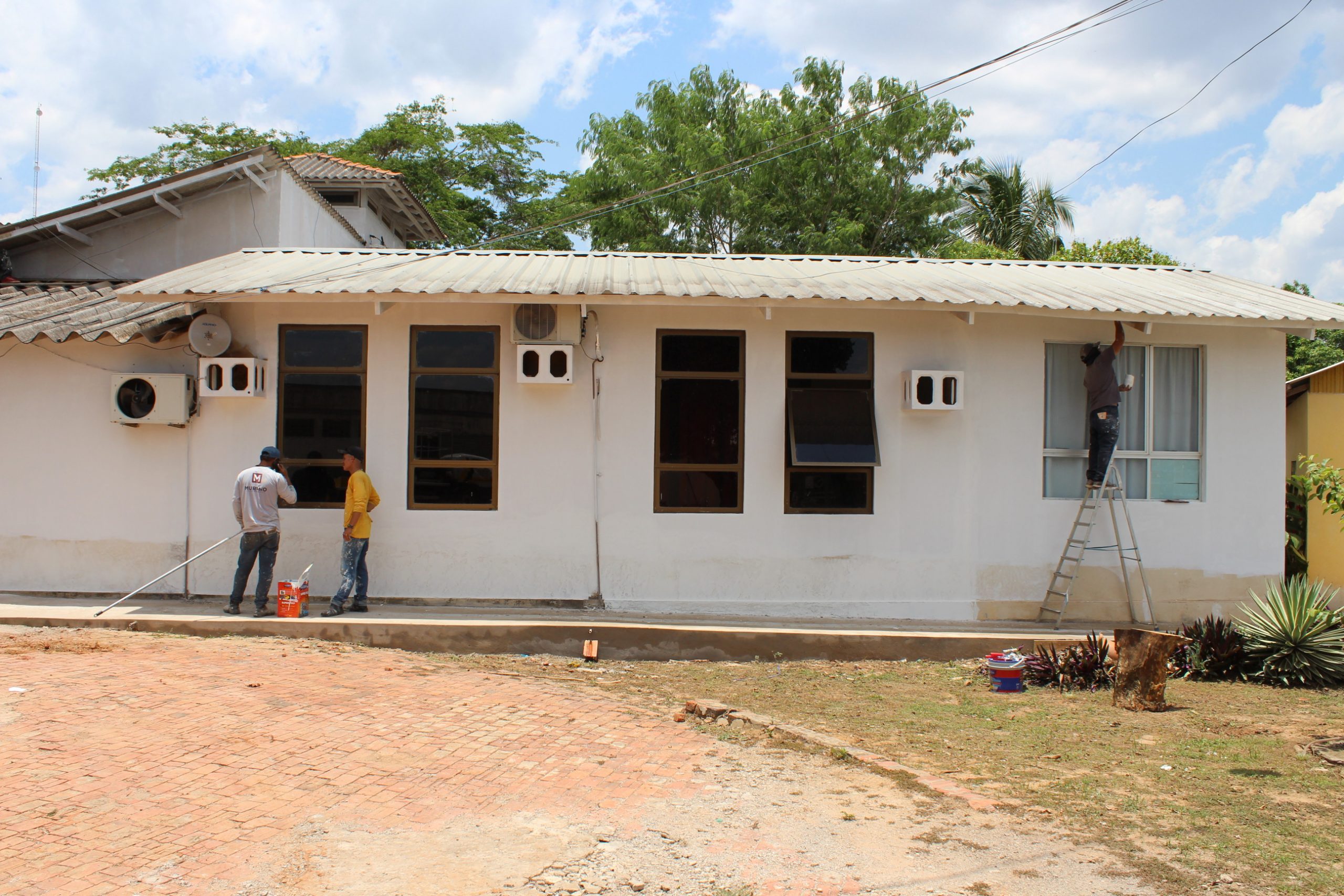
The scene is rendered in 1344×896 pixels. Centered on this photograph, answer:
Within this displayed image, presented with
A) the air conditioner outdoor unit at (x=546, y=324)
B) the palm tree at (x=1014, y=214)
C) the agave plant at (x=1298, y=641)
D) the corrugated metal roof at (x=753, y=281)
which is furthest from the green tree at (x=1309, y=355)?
the air conditioner outdoor unit at (x=546, y=324)

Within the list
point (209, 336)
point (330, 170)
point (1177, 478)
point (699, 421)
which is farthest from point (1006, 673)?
point (330, 170)

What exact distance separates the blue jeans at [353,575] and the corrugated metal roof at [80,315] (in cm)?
274

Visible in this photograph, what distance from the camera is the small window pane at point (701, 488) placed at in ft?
30.8

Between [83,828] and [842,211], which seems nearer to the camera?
[83,828]

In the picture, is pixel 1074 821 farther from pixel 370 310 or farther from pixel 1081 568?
pixel 370 310

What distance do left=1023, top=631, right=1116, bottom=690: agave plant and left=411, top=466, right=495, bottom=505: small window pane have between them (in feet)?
16.7

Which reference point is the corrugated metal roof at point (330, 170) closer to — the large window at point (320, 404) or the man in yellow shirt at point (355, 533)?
the large window at point (320, 404)

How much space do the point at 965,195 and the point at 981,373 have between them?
73.7 ft

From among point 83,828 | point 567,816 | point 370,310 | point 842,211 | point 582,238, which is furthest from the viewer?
point 582,238

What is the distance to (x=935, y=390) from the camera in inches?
366

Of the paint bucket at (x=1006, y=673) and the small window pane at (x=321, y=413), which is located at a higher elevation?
the small window pane at (x=321, y=413)

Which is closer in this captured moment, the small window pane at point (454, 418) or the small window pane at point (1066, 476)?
the small window pane at point (454, 418)

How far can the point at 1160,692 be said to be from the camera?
6762 mm

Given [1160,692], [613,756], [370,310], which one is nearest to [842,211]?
[370,310]
